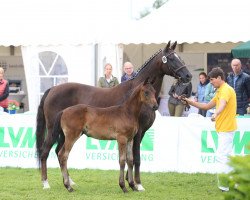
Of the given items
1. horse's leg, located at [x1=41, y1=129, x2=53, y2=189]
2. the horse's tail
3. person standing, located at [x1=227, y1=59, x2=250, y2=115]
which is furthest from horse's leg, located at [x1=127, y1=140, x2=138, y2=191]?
person standing, located at [x1=227, y1=59, x2=250, y2=115]

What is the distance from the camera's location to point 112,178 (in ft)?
34.8

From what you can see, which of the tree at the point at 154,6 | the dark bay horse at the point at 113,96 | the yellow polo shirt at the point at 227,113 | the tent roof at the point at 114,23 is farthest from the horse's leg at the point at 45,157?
the tree at the point at 154,6

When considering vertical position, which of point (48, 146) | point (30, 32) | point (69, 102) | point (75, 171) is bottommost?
point (75, 171)

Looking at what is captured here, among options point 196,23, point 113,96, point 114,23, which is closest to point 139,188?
point 113,96

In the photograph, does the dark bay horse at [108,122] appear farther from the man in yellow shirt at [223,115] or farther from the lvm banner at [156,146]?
the lvm banner at [156,146]

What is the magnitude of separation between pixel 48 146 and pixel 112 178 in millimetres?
1603

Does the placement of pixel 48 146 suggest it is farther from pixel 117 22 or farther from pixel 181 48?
pixel 181 48

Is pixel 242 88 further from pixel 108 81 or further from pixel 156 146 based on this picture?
pixel 108 81

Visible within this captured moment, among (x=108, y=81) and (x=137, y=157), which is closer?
(x=137, y=157)

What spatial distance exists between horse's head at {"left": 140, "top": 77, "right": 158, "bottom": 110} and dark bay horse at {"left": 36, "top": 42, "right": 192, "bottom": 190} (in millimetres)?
297

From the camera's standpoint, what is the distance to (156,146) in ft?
38.1

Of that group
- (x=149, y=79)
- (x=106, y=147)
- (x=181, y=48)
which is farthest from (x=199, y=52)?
(x=149, y=79)

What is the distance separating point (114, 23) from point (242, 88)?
4.60 m

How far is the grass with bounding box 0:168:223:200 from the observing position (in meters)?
8.56
